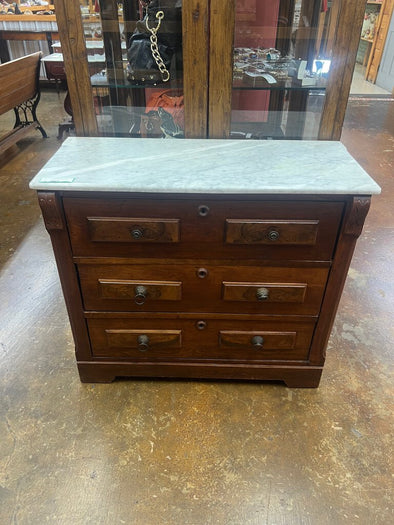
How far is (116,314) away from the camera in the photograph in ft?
4.88

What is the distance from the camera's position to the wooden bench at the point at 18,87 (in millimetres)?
3597

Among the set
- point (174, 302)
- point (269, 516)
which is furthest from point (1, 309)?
point (269, 516)

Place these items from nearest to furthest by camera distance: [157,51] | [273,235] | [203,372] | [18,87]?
[273,235] → [157,51] → [203,372] → [18,87]

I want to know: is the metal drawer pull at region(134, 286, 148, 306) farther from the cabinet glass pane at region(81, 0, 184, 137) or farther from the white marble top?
the cabinet glass pane at region(81, 0, 184, 137)

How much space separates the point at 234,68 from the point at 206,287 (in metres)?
0.80

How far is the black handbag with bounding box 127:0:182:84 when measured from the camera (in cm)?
139

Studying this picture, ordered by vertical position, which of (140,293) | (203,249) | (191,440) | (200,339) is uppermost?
(203,249)

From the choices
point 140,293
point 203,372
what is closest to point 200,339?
point 203,372

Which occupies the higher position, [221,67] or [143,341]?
[221,67]

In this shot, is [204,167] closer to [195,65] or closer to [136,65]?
[195,65]

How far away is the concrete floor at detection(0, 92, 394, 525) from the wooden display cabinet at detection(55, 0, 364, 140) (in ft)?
3.34

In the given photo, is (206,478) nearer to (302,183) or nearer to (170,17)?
(302,183)

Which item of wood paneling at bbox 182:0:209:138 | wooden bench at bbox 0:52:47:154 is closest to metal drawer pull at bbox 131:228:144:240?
wood paneling at bbox 182:0:209:138

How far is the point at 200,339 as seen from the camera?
5.08 feet
